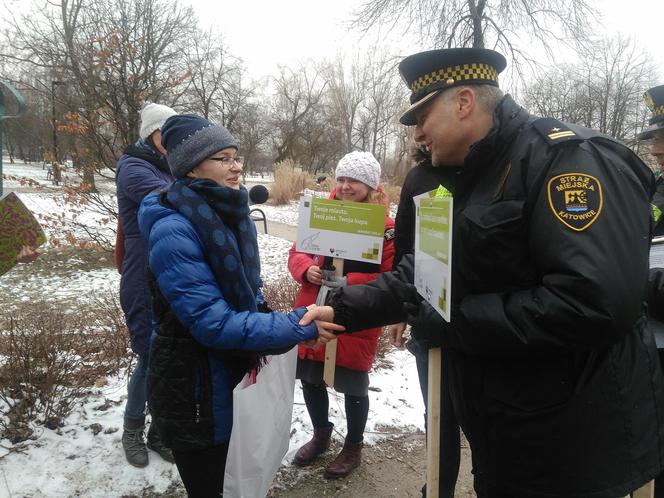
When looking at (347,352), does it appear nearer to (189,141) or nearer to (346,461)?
(346,461)

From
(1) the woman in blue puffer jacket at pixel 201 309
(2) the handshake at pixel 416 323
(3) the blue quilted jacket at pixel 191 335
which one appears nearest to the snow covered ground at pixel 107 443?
(1) the woman in blue puffer jacket at pixel 201 309

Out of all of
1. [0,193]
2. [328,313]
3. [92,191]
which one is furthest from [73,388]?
[92,191]

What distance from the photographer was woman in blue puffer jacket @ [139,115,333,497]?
164 centimetres

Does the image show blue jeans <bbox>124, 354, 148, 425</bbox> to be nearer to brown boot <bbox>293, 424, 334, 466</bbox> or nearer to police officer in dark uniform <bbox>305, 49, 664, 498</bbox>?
brown boot <bbox>293, 424, 334, 466</bbox>

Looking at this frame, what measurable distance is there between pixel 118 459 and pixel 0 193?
1.77 metres

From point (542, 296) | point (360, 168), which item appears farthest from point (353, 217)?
point (542, 296)

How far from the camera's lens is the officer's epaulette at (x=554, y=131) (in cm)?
128

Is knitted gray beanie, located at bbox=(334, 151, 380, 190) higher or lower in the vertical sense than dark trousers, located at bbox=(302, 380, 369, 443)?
higher

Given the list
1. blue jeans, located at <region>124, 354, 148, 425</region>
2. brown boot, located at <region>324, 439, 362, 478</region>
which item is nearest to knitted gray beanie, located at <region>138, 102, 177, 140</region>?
blue jeans, located at <region>124, 354, 148, 425</region>

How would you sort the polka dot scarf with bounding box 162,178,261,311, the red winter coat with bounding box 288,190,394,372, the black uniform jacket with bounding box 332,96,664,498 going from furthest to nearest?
the red winter coat with bounding box 288,190,394,372 → the polka dot scarf with bounding box 162,178,261,311 → the black uniform jacket with bounding box 332,96,664,498

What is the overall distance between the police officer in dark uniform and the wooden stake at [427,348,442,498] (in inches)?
10.2

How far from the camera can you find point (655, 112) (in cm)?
280

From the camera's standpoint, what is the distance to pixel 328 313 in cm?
201

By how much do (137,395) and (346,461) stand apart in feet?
4.61
